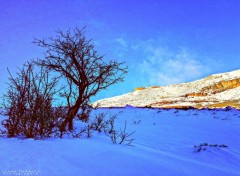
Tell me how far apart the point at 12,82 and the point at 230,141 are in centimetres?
507

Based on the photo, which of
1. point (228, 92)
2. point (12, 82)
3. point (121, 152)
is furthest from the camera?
point (228, 92)

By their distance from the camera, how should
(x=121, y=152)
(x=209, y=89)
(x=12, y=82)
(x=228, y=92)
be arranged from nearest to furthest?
(x=121, y=152) → (x=12, y=82) → (x=228, y=92) → (x=209, y=89)

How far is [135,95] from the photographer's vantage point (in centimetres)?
6462

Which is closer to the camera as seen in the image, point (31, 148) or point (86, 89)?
point (31, 148)

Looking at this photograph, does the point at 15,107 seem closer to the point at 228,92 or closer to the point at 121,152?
the point at 121,152

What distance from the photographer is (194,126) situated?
9266mm

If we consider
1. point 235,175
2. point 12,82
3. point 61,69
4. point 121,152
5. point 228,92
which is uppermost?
point 228,92

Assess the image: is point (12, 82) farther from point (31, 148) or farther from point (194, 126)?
point (194, 126)

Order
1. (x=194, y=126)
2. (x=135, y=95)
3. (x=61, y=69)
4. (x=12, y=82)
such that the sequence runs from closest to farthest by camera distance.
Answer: (x=12, y=82) → (x=61, y=69) → (x=194, y=126) → (x=135, y=95)

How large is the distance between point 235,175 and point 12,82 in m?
4.03

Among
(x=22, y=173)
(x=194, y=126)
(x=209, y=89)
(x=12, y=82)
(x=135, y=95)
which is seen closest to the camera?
(x=22, y=173)

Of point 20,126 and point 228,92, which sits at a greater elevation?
point 228,92

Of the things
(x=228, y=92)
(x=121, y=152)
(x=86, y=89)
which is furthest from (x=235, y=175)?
(x=228, y=92)

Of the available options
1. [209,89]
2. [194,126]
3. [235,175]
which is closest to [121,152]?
[235,175]
